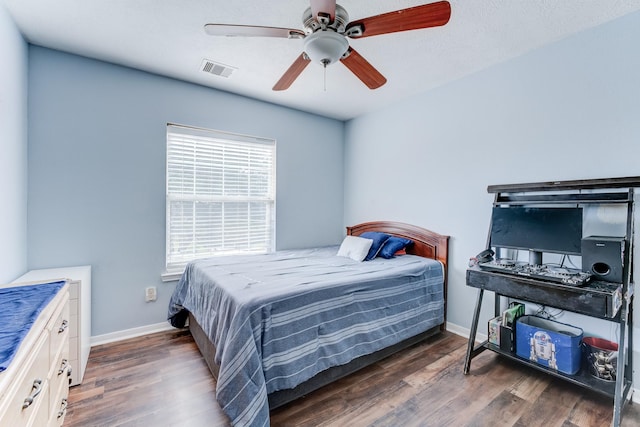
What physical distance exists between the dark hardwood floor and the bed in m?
0.12

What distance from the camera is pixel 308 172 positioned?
392 cm

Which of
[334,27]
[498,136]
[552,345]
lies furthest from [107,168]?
[552,345]

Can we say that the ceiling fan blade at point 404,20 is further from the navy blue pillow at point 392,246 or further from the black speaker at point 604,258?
the navy blue pillow at point 392,246

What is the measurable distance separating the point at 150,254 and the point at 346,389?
218 centimetres

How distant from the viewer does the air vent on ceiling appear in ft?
8.50

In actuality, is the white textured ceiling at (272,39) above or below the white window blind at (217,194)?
above

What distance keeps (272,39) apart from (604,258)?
2663 millimetres

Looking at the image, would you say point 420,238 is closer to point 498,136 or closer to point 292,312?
point 498,136

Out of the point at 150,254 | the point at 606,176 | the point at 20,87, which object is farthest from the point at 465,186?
the point at 20,87

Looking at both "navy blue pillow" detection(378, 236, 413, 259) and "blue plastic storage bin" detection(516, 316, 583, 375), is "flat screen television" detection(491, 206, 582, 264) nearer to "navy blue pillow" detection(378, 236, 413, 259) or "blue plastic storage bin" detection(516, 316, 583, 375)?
"blue plastic storage bin" detection(516, 316, 583, 375)

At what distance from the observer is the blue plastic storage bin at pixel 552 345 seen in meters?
1.94

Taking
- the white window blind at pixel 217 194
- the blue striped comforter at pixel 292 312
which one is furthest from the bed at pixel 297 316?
the white window blind at pixel 217 194

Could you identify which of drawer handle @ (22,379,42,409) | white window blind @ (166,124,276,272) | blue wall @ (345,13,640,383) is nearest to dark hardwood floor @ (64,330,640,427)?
blue wall @ (345,13,640,383)

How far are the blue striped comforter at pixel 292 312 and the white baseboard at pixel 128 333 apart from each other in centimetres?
21
